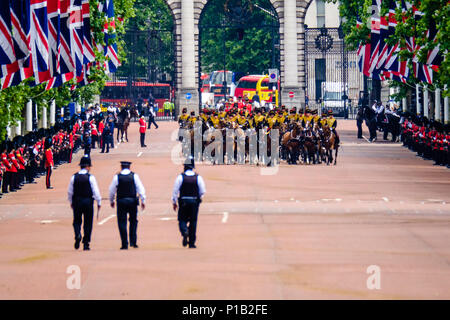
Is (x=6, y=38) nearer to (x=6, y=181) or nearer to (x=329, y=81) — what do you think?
(x=6, y=181)

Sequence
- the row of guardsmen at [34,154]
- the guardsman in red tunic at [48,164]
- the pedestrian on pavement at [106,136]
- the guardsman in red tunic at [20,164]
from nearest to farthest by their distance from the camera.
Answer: the row of guardsmen at [34,154] < the guardsman in red tunic at [48,164] < the guardsman in red tunic at [20,164] < the pedestrian on pavement at [106,136]

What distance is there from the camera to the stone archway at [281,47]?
80.7 meters

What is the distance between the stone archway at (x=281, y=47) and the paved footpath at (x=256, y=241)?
40070mm

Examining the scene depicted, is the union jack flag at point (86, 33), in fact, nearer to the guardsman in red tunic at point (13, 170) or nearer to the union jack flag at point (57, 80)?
the union jack flag at point (57, 80)

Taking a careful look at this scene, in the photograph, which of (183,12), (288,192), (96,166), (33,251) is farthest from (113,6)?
(33,251)

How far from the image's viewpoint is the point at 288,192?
33.8m

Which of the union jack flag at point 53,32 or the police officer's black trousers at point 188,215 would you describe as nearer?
the police officer's black trousers at point 188,215

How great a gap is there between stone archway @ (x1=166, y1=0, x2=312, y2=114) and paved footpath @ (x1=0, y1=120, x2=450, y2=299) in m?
40.1

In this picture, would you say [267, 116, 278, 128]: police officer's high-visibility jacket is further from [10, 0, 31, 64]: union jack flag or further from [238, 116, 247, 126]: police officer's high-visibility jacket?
[10, 0, 31, 64]: union jack flag

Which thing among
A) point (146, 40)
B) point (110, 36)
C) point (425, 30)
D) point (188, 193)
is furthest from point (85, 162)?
point (146, 40)

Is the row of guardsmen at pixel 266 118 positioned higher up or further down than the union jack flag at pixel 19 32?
further down

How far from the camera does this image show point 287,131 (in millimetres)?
44625

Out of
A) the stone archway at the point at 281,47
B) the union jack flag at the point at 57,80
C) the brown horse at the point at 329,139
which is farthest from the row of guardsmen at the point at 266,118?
the stone archway at the point at 281,47

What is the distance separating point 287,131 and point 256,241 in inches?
876
